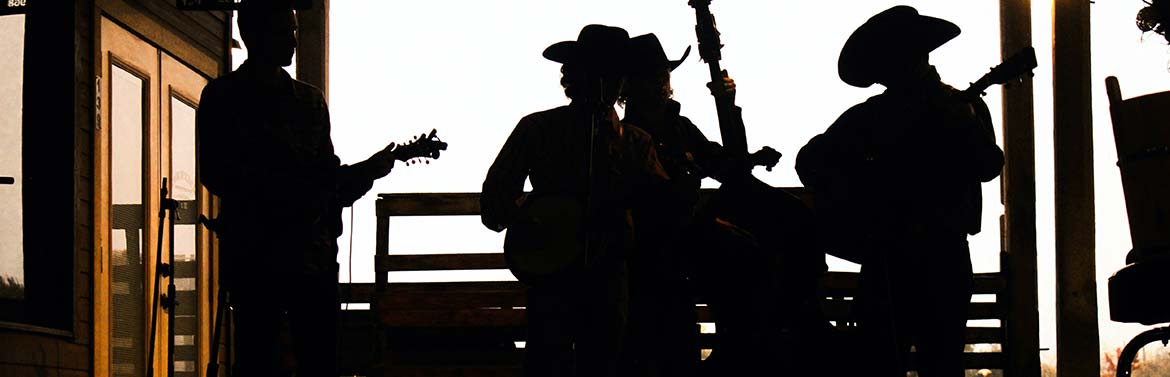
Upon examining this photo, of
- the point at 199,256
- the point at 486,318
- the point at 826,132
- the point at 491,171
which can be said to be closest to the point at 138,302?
the point at 199,256

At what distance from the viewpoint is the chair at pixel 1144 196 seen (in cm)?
677

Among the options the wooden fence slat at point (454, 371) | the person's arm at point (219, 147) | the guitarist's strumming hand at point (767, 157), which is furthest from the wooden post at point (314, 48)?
the person's arm at point (219, 147)

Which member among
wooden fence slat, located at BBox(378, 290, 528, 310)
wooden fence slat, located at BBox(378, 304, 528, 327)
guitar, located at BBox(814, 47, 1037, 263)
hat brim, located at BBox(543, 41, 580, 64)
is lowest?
wooden fence slat, located at BBox(378, 304, 528, 327)

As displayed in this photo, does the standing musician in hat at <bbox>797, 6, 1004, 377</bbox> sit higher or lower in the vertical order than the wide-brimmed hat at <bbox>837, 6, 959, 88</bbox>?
lower

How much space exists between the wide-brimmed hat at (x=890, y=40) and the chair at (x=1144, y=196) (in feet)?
2.49

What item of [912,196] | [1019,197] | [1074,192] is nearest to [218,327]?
[912,196]

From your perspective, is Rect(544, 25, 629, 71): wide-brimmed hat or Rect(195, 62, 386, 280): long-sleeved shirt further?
Rect(544, 25, 629, 71): wide-brimmed hat

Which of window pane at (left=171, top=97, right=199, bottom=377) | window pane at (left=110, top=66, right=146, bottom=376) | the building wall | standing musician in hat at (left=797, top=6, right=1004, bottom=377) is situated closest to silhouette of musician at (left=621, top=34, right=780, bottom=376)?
standing musician in hat at (left=797, top=6, right=1004, bottom=377)

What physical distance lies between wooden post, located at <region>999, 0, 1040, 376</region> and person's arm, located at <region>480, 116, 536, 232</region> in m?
4.28

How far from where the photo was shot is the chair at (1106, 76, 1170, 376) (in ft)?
22.2

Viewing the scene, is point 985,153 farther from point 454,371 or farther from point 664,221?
point 454,371

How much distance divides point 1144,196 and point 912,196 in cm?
95

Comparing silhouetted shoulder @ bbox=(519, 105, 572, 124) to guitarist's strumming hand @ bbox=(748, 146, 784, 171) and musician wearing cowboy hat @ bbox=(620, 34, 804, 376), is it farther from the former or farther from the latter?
guitarist's strumming hand @ bbox=(748, 146, 784, 171)

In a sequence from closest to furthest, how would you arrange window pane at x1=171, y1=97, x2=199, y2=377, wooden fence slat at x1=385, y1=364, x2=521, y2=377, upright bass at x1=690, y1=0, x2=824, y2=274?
1. upright bass at x1=690, y1=0, x2=824, y2=274
2. wooden fence slat at x1=385, y1=364, x2=521, y2=377
3. window pane at x1=171, y1=97, x2=199, y2=377
